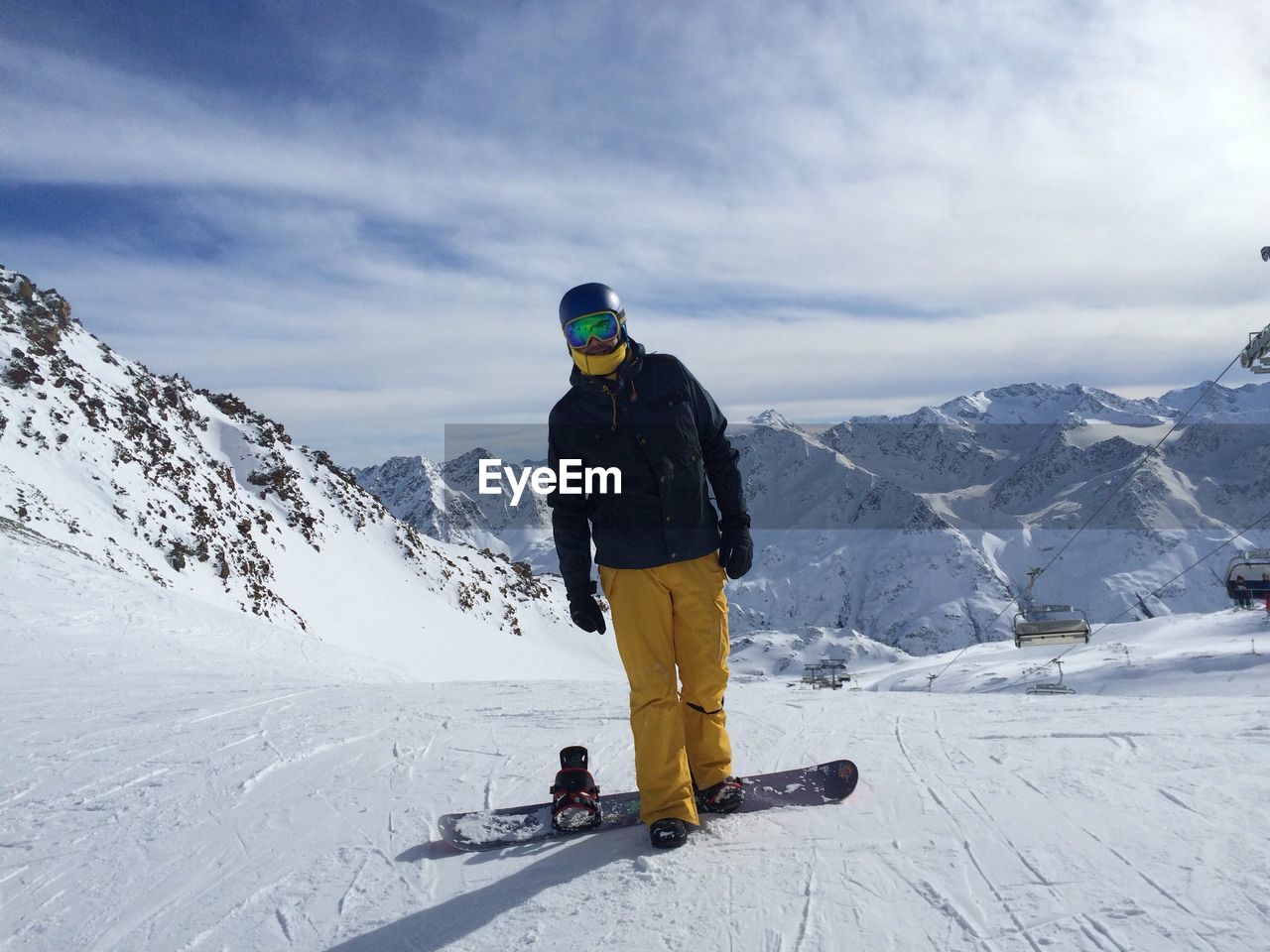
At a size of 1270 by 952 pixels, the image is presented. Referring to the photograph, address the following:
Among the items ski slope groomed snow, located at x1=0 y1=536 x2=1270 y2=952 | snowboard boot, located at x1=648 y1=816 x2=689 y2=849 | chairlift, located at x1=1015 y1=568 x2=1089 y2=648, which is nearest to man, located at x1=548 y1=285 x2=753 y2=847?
snowboard boot, located at x1=648 y1=816 x2=689 y2=849

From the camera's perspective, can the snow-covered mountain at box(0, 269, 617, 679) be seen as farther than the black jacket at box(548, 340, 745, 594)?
Yes

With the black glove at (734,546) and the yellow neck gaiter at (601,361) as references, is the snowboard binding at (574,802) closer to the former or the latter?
the black glove at (734,546)

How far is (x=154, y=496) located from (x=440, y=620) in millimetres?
13806

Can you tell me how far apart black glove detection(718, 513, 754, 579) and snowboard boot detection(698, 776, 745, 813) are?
3.21 feet

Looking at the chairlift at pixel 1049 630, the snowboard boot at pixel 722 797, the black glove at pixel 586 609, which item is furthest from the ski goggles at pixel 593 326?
the chairlift at pixel 1049 630

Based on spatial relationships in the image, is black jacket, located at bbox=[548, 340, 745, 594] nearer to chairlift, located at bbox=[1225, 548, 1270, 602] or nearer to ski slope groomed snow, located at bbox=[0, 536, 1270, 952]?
ski slope groomed snow, located at bbox=[0, 536, 1270, 952]

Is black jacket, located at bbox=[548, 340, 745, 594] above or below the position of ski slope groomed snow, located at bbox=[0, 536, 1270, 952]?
above

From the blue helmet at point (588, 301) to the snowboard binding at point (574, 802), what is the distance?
2.15 metres

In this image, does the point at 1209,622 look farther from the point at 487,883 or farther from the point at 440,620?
the point at 487,883

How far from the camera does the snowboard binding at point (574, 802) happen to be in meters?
3.78

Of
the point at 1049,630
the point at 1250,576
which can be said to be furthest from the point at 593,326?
Result: the point at 1250,576

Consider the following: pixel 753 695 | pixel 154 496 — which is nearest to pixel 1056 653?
pixel 154 496

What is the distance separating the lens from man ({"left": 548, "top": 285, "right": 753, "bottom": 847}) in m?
3.88

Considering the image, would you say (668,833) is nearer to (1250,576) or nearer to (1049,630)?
(1049,630)
